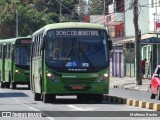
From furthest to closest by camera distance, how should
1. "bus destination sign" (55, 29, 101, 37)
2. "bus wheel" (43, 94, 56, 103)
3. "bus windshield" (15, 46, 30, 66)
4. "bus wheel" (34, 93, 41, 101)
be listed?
"bus windshield" (15, 46, 30, 66), "bus wheel" (34, 93, 41, 101), "bus wheel" (43, 94, 56, 103), "bus destination sign" (55, 29, 101, 37)

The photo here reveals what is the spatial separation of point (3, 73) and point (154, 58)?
47.7 ft

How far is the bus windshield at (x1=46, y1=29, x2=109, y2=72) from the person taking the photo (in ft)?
89.6

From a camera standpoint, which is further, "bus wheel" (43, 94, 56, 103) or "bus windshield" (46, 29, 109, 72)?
"bus wheel" (43, 94, 56, 103)

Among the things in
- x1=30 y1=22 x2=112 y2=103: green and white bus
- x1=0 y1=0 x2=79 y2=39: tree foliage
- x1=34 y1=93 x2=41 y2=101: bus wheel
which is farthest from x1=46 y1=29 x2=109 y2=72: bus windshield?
x1=0 y1=0 x2=79 y2=39: tree foliage

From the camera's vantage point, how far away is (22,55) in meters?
44.0

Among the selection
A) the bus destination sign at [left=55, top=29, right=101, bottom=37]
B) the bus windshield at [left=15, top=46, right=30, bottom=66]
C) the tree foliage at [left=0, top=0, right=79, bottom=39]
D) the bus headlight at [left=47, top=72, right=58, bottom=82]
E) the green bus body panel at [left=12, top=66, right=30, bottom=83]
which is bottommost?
the green bus body panel at [left=12, top=66, right=30, bottom=83]

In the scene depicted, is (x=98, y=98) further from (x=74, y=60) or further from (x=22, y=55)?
(x=22, y=55)

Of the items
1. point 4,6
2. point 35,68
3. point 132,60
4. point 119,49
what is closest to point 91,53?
point 35,68

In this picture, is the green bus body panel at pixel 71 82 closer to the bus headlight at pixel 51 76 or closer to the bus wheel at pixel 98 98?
the bus headlight at pixel 51 76

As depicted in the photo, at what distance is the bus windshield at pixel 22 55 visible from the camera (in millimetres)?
43531

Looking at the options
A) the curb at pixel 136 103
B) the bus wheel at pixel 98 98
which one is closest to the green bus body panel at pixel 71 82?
the bus wheel at pixel 98 98

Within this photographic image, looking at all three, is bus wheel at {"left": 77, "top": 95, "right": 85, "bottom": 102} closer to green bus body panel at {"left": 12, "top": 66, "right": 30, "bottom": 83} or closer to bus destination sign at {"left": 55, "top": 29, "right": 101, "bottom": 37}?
bus destination sign at {"left": 55, "top": 29, "right": 101, "bottom": 37}

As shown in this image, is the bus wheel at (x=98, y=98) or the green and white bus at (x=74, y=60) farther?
the bus wheel at (x=98, y=98)

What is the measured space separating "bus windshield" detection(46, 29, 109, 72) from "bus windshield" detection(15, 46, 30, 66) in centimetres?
1593
